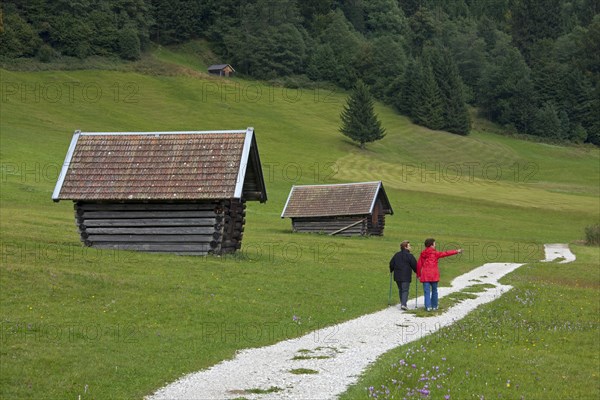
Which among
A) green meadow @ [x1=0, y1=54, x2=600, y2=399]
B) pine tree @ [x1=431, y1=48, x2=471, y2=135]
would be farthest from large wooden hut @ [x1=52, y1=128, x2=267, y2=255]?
pine tree @ [x1=431, y1=48, x2=471, y2=135]

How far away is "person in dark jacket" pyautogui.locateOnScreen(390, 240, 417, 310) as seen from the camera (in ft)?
80.7

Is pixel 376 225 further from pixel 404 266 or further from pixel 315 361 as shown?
pixel 315 361

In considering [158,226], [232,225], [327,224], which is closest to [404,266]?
[232,225]

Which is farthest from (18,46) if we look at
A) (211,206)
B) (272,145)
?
(211,206)

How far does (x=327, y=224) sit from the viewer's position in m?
60.6

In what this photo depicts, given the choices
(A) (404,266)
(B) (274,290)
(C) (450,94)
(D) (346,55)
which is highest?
(D) (346,55)

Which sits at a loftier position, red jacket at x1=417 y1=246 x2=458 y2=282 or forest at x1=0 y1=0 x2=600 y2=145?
forest at x1=0 y1=0 x2=600 y2=145

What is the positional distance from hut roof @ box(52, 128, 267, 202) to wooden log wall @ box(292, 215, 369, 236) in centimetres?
2504

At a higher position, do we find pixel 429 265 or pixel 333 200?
pixel 429 265

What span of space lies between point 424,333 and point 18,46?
128716 millimetres

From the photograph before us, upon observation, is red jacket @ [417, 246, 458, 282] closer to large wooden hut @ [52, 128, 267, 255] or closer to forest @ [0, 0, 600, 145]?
large wooden hut @ [52, 128, 267, 255]

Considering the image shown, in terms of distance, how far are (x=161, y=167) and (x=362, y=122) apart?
9017cm

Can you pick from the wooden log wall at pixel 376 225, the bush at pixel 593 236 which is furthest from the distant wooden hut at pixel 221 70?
the bush at pixel 593 236

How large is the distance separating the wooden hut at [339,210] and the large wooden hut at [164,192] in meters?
25.8
